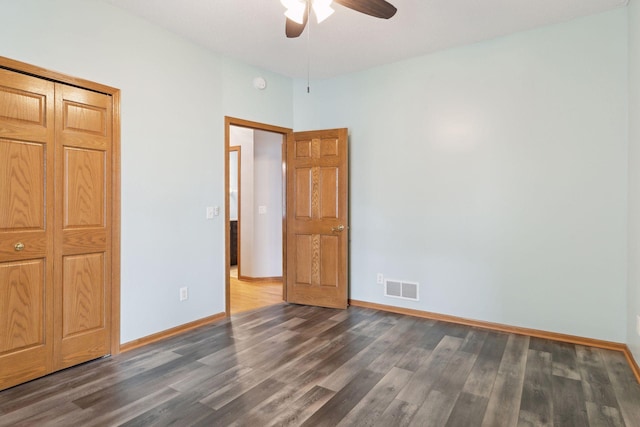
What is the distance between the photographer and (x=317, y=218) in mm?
4270

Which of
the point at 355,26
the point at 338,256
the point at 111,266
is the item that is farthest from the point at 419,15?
the point at 111,266

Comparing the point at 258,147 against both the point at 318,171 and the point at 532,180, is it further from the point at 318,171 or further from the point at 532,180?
the point at 532,180

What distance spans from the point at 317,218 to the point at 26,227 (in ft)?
8.82

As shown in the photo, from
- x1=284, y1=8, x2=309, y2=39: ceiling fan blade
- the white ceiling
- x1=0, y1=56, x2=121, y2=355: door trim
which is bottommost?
x1=0, y1=56, x2=121, y2=355: door trim

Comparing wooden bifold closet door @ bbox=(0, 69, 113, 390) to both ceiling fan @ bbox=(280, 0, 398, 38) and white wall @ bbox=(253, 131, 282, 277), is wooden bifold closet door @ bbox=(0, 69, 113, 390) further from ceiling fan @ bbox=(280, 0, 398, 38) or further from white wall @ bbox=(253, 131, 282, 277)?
white wall @ bbox=(253, 131, 282, 277)

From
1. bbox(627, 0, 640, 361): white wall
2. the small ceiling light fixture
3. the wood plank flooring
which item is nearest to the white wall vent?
the wood plank flooring

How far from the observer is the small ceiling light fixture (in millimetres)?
2184

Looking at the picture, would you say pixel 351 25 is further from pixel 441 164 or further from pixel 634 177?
pixel 634 177

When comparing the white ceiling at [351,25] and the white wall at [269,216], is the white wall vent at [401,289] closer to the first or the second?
the white wall at [269,216]

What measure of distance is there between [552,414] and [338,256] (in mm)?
2468

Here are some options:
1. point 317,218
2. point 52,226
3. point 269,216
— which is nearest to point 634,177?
point 317,218

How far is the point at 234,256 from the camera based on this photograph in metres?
7.36

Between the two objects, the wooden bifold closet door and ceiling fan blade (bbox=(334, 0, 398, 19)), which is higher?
ceiling fan blade (bbox=(334, 0, 398, 19))

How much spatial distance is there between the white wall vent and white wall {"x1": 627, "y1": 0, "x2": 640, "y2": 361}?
69.4 inches
